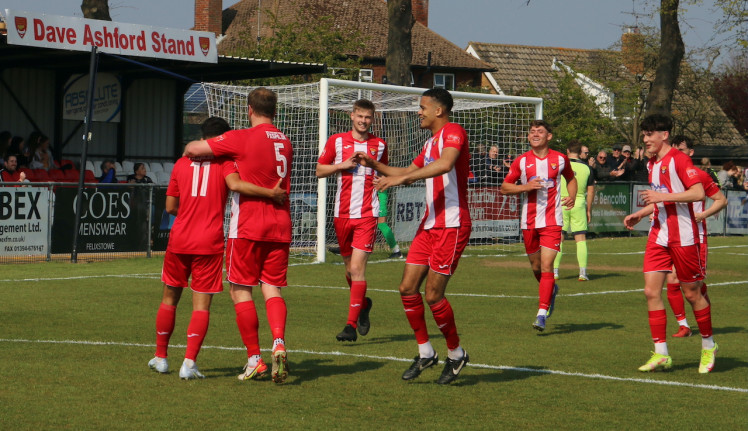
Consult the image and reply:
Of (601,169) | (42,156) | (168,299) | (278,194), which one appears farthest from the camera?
(601,169)

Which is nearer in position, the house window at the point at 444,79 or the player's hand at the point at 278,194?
the player's hand at the point at 278,194

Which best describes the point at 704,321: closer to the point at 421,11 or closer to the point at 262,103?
the point at 262,103

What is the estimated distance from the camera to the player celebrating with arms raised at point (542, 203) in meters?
11.3

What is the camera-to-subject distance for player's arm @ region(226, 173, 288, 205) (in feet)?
24.9

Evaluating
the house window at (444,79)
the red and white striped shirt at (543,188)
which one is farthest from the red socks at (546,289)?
the house window at (444,79)

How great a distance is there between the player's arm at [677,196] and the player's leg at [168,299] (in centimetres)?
364

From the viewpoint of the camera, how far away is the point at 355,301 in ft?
34.1

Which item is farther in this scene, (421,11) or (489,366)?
(421,11)

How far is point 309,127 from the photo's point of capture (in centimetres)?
2148

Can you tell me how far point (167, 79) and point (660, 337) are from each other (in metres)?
21.4

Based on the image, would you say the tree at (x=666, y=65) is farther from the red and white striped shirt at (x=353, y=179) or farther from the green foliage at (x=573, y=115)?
the red and white striped shirt at (x=353, y=179)

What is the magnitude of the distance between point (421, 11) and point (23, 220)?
49049 millimetres

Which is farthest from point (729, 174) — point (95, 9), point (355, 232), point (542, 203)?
point (355, 232)

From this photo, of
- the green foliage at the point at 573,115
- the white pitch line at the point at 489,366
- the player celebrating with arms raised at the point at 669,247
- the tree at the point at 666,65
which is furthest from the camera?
the green foliage at the point at 573,115
